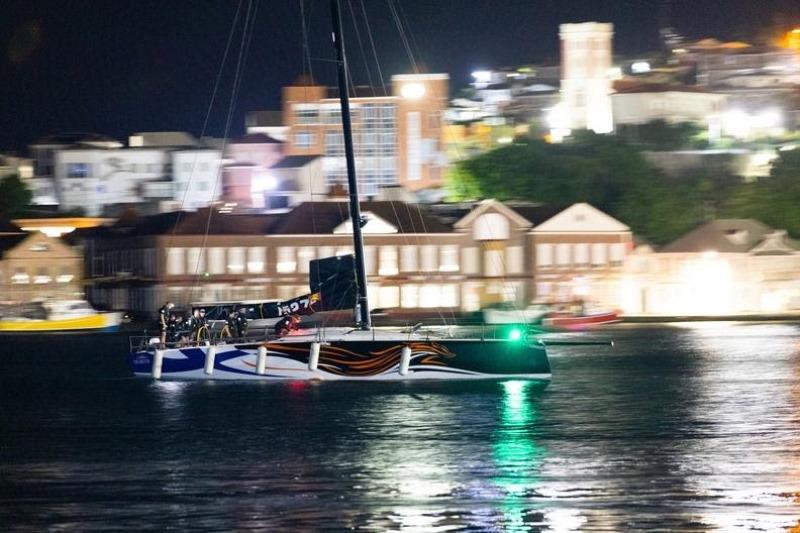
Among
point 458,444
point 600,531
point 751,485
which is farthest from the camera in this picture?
point 458,444

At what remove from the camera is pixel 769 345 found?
81.4 m

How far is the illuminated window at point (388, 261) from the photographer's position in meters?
110

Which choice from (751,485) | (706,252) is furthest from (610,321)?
(751,485)

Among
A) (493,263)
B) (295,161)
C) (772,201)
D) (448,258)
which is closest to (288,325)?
(448,258)

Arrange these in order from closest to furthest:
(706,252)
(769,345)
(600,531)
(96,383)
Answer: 1. (600,531)
2. (96,383)
3. (769,345)
4. (706,252)

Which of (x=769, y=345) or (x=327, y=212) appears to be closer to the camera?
(x=769, y=345)

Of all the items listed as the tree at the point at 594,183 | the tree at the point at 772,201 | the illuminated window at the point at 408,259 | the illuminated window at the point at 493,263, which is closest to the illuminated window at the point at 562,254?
the illuminated window at the point at 493,263

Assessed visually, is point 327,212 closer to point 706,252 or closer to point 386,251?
point 386,251

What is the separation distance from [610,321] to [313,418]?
71.1 m

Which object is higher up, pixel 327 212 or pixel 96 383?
pixel 327 212

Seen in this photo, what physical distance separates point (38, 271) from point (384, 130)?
64.0m

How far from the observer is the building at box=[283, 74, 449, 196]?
17475 centimetres

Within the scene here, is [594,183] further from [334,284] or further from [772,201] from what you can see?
[334,284]

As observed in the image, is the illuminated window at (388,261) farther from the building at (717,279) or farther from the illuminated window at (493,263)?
the building at (717,279)
